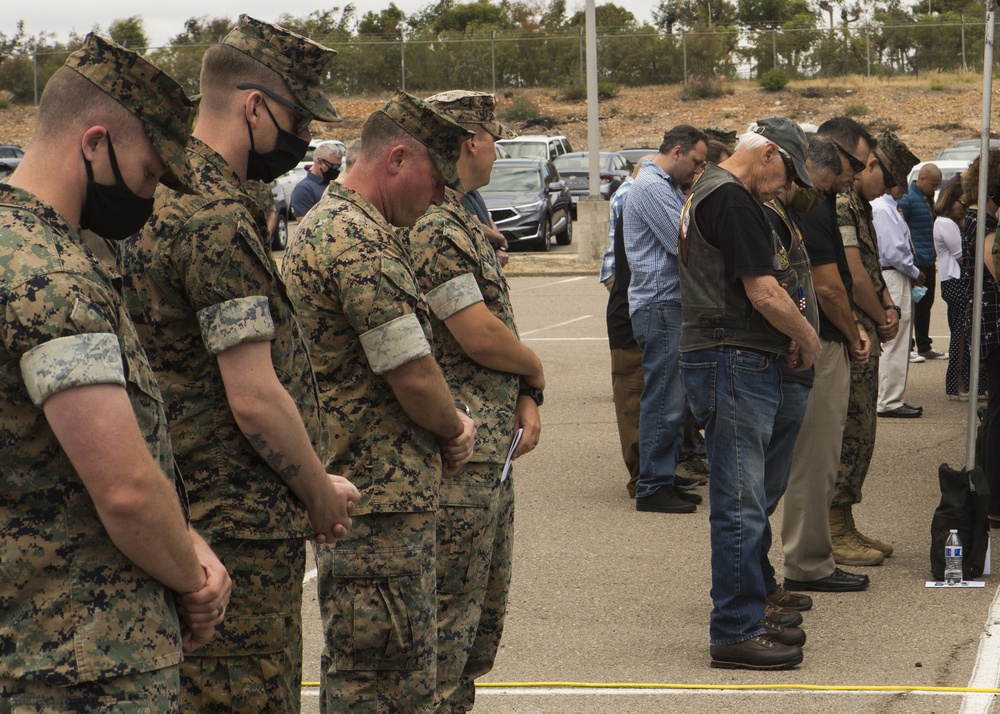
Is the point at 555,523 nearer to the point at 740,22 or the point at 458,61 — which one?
the point at 458,61

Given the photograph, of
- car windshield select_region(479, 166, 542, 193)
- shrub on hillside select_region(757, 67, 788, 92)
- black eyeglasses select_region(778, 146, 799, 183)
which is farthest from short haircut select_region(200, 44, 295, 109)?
shrub on hillside select_region(757, 67, 788, 92)

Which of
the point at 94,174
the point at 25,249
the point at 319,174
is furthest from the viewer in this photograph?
the point at 319,174

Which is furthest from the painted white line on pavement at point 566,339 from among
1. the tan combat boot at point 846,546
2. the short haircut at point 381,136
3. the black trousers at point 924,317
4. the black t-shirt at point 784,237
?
the short haircut at point 381,136

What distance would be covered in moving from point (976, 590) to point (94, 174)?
4.75 meters

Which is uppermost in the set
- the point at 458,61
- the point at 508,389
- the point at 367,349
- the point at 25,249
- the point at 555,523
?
the point at 458,61

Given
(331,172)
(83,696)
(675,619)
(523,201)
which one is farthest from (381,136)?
(523,201)

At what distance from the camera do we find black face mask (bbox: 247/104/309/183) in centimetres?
286

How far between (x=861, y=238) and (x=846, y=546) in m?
1.61

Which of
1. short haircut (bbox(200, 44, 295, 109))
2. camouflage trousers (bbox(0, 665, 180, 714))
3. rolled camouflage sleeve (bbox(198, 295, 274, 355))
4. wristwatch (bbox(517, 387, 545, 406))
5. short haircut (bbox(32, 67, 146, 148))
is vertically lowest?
camouflage trousers (bbox(0, 665, 180, 714))

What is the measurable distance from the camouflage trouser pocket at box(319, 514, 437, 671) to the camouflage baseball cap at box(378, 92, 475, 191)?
100 cm

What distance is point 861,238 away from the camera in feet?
20.3

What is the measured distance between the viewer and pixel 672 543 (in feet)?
20.9

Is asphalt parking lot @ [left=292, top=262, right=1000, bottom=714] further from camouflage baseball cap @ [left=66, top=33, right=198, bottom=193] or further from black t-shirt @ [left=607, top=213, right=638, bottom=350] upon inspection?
camouflage baseball cap @ [left=66, top=33, right=198, bottom=193]

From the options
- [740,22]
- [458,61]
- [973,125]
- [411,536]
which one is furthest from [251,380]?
[740,22]
